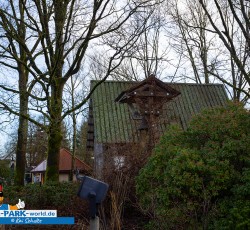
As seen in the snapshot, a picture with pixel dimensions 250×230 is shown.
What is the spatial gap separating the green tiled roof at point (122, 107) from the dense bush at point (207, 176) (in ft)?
31.6

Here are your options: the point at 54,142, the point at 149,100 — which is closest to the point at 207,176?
the point at 149,100

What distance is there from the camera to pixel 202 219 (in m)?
7.85

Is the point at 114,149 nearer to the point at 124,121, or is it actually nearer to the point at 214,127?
the point at 214,127

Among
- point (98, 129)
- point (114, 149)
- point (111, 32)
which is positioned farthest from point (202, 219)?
point (98, 129)

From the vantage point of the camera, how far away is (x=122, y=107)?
21.5 metres

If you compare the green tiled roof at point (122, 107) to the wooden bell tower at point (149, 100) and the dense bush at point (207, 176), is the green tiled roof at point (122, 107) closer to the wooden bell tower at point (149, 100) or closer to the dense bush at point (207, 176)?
the wooden bell tower at point (149, 100)

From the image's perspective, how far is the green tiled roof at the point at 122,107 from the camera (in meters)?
19.8

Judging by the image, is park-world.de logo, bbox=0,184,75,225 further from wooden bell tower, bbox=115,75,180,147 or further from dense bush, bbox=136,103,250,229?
wooden bell tower, bbox=115,75,180,147

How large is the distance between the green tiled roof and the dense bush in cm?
963

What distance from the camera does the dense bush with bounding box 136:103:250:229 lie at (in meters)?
7.61

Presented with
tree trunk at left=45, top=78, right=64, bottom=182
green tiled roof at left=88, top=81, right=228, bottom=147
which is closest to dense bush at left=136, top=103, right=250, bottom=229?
tree trunk at left=45, top=78, right=64, bottom=182

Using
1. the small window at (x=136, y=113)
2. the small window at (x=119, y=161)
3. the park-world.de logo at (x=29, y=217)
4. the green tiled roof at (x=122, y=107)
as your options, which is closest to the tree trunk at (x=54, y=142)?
the small window at (x=136, y=113)

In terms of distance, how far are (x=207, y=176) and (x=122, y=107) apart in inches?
544

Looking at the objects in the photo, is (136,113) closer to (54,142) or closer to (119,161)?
(119,161)
